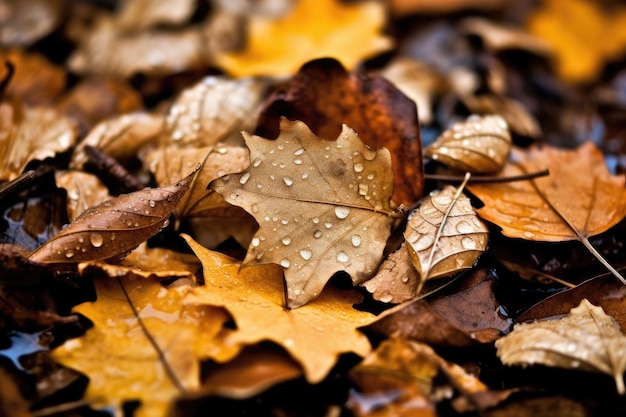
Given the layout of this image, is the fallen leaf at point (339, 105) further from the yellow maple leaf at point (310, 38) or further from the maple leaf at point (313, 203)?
the yellow maple leaf at point (310, 38)

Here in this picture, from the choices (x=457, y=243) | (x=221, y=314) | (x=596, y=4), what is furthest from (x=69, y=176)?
(x=596, y=4)

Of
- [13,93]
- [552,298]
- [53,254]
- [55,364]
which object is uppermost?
[13,93]

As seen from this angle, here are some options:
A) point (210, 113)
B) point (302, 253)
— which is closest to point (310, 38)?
point (210, 113)

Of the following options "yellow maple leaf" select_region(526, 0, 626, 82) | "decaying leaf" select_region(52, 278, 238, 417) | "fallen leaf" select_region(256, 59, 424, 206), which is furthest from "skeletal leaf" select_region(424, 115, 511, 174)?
"yellow maple leaf" select_region(526, 0, 626, 82)

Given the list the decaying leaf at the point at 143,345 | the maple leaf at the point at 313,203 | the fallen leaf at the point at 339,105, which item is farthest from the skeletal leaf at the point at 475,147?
the decaying leaf at the point at 143,345

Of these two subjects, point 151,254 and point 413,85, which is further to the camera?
point 413,85

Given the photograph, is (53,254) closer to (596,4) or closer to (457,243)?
(457,243)
